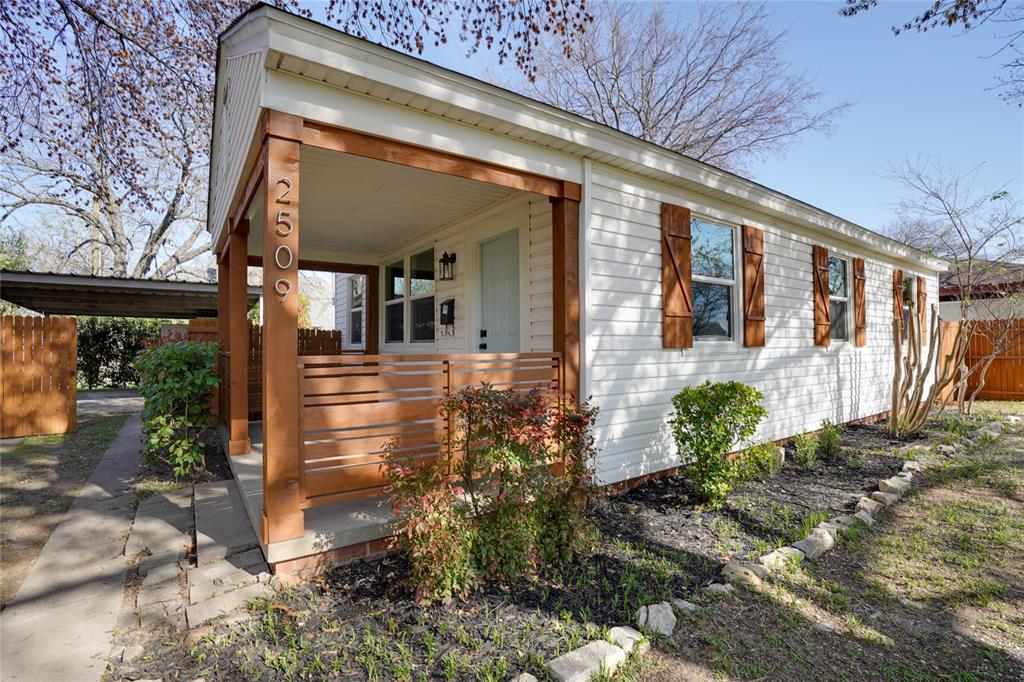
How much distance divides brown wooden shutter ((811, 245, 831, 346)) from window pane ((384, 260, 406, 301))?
226 inches

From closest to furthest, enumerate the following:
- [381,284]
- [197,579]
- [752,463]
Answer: [197,579] < [752,463] < [381,284]

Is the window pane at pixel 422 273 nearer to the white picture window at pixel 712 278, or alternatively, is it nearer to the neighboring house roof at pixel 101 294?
the white picture window at pixel 712 278

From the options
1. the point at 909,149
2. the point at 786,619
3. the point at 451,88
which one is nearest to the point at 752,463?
the point at 786,619

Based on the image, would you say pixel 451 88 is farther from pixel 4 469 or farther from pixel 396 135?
pixel 4 469

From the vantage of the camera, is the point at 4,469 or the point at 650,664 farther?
the point at 4,469

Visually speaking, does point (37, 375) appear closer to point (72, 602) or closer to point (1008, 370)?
point (72, 602)

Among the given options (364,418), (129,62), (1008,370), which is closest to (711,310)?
(364,418)

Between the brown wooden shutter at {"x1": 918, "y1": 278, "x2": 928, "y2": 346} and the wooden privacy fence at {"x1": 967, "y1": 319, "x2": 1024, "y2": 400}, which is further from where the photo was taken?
the wooden privacy fence at {"x1": 967, "y1": 319, "x2": 1024, "y2": 400}

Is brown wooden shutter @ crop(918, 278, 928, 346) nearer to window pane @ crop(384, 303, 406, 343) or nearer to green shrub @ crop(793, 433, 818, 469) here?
green shrub @ crop(793, 433, 818, 469)

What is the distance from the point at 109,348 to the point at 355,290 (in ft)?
24.6

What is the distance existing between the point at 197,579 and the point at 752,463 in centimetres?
448

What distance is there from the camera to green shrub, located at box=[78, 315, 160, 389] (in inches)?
468

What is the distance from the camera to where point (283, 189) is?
272 cm

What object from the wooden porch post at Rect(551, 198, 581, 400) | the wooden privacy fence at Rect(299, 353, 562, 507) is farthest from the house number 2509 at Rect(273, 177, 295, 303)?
the wooden porch post at Rect(551, 198, 581, 400)
